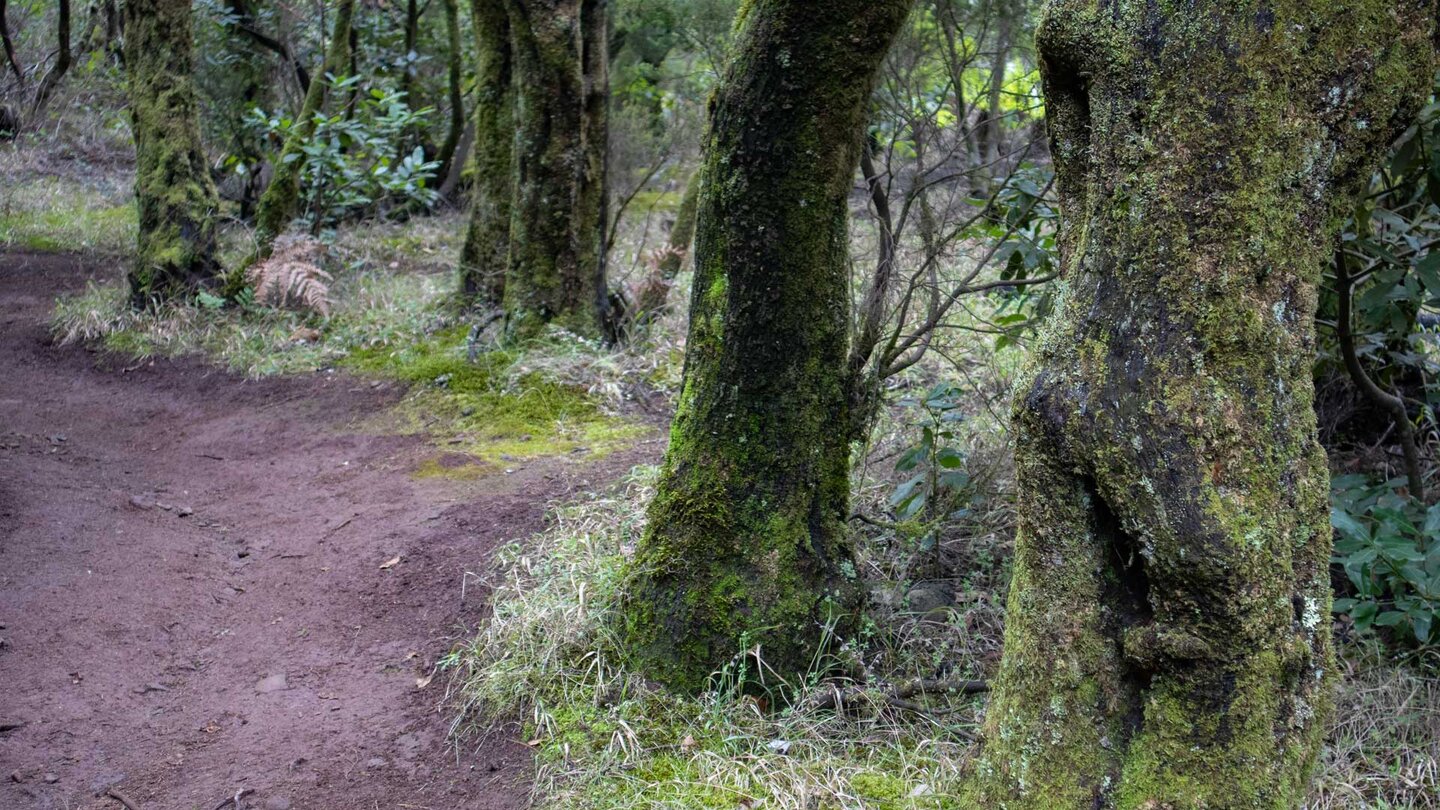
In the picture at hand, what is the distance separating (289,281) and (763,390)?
669cm

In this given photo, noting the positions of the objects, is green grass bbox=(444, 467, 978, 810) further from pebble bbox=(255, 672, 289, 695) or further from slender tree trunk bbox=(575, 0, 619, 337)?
slender tree trunk bbox=(575, 0, 619, 337)

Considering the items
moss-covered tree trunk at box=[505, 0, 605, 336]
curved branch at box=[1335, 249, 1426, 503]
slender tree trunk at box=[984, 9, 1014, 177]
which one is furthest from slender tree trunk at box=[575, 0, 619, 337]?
curved branch at box=[1335, 249, 1426, 503]

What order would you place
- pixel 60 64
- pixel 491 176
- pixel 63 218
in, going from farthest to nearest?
pixel 60 64 → pixel 63 218 → pixel 491 176

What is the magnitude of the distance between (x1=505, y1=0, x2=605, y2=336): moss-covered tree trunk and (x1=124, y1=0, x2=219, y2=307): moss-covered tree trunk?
11.4 ft

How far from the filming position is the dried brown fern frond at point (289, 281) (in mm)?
8836

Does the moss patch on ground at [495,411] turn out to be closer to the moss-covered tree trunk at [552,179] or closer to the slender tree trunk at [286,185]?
the moss-covered tree trunk at [552,179]

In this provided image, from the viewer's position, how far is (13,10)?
17.6 metres

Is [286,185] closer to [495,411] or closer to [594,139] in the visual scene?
[594,139]

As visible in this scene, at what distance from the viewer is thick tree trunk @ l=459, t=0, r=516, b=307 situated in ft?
27.6

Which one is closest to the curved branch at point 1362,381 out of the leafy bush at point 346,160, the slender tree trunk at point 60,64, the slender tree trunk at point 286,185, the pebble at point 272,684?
the pebble at point 272,684

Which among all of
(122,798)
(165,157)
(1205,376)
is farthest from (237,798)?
(165,157)

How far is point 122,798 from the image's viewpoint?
328 cm

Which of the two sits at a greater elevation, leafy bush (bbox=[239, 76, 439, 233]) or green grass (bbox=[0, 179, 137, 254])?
leafy bush (bbox=[239, 76, 439, 233])

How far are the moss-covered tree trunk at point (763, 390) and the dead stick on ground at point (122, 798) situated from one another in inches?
63.8
